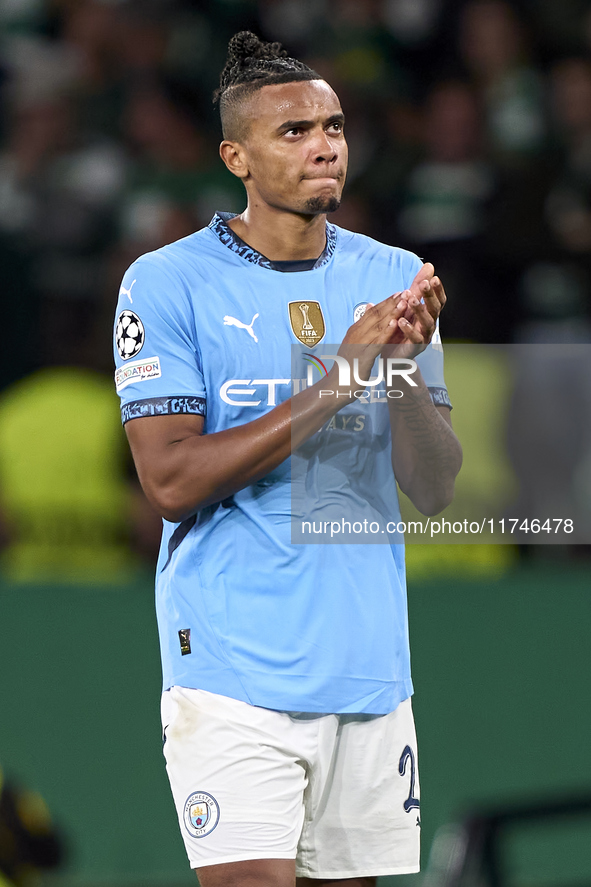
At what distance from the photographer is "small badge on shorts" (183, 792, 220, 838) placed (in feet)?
8.04

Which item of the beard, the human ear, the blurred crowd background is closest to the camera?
the beard

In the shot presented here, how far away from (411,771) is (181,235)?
3.56 metres

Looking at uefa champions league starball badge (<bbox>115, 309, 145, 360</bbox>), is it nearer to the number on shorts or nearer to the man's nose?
the man's nose

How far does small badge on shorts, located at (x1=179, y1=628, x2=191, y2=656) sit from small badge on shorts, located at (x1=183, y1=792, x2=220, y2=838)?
0.28 metres

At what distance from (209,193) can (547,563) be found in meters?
3.04

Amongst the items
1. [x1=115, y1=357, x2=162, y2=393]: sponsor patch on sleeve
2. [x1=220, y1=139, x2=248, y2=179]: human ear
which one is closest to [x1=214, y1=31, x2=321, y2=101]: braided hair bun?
[x1=220, y1=139, x2=248, y2=179]: human ear

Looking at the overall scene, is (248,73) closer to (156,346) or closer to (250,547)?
(156,346)

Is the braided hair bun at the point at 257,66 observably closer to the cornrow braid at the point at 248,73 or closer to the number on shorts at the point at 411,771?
the cornrow braid at the point at 248,73

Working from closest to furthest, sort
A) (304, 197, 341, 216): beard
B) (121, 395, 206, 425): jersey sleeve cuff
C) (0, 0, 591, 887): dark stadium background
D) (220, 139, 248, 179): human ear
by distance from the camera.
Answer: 1. (121, 395, 206, 425): jersey sleeve cuff
2. (304, 197, 341, 216): beard
3. (220, 139, 248, 179): human ear
4. (0, 0, 591, 887): dark stadium background

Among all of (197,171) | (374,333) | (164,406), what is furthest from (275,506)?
(197,171)

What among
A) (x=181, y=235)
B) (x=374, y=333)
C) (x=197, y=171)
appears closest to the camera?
(x=374, y=333)

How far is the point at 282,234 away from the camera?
268 cm

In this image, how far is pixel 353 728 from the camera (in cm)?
257

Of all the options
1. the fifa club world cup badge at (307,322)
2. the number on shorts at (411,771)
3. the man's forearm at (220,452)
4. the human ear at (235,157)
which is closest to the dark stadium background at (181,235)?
the number on shorts at (411,771)
